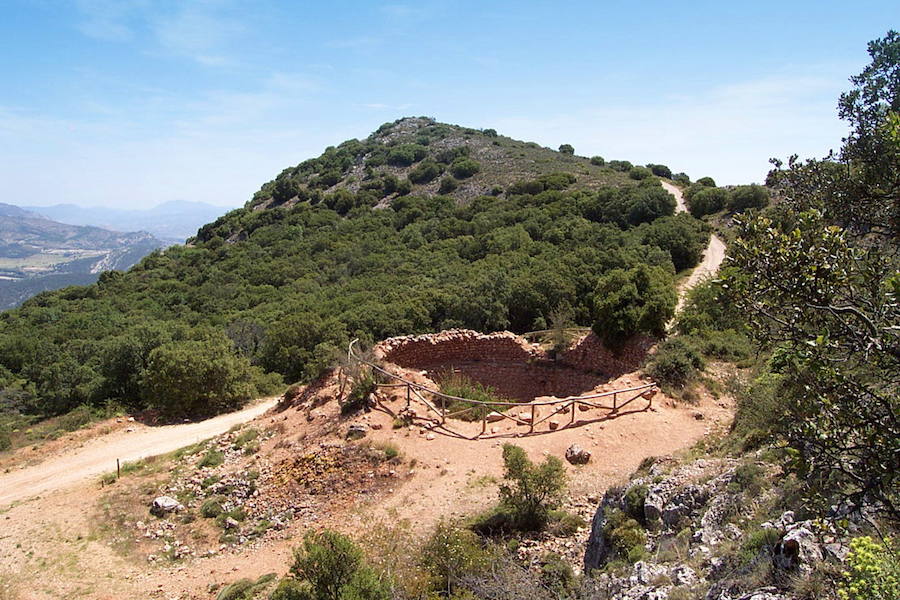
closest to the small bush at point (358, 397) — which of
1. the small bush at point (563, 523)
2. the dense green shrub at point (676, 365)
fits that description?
the small bush at point (563, 523)

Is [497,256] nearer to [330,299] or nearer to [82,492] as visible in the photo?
[330,299]

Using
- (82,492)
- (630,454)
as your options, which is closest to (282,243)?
(82,492)

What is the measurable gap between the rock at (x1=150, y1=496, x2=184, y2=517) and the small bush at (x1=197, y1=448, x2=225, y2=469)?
1768 mm

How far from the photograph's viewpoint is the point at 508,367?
21.0 m

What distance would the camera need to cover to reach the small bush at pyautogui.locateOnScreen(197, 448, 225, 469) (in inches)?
592

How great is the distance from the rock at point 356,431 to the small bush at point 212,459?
377 cm

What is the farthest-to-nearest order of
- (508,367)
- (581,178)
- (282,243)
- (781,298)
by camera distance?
(581,178) → (282,243) → (508,367) → (781,298)

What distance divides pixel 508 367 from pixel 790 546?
49.9 ft

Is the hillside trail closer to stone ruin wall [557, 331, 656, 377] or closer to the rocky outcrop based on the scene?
stone ruin wall [557, 331, 656, 377]

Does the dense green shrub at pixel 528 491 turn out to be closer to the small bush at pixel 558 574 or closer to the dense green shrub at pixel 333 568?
the small bush at pixel 558 574

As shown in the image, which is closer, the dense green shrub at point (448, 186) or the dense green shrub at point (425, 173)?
the dense green shrub at point (448, 186)

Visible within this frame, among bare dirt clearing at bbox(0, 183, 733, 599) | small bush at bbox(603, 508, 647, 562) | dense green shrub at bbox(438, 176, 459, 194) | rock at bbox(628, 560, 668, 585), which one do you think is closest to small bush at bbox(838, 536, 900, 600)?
rock at bbox(628, 560, 668, 585)

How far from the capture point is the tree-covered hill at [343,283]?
867 inches

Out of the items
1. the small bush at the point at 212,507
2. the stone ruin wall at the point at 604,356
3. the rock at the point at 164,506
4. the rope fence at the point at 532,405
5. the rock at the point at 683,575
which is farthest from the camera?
the stone ruin wall at the point at 604,356
